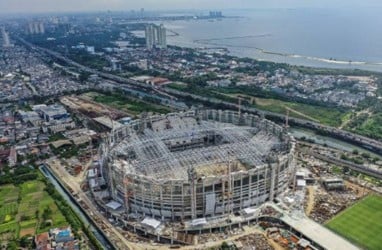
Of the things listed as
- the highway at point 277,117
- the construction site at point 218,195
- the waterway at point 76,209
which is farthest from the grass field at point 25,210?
the highway at point 277,117

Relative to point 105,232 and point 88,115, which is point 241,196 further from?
point 88,115

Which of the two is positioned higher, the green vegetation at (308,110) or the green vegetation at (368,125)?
the green vegetation at (308,110)

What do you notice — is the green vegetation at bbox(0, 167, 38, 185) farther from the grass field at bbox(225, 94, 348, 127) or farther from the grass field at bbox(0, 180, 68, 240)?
the grass field at bbox(225, 94, 348, 127)

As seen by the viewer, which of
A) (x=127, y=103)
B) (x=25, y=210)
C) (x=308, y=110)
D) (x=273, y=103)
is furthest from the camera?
(x=127, y=103)

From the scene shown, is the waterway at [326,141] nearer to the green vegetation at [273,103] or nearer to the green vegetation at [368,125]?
the green vegetation at [368,125]

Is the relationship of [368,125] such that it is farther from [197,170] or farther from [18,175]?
[18,175]

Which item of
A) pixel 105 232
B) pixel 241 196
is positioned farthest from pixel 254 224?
pixel 105 232

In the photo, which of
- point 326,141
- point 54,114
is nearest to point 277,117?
point 326,141
